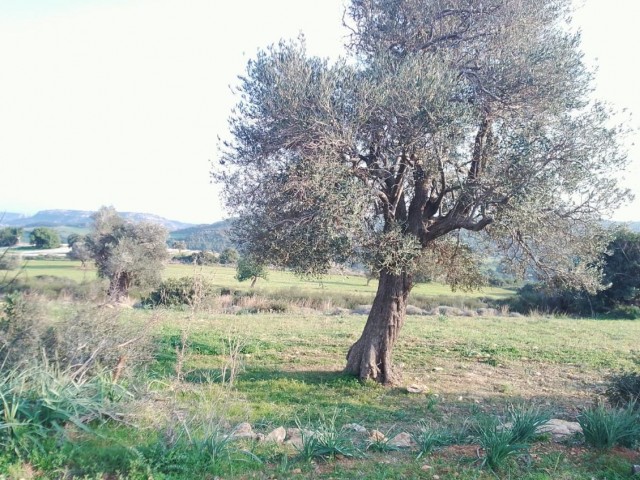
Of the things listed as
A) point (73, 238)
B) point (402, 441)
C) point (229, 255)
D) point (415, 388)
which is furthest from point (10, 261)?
point (73, 238)

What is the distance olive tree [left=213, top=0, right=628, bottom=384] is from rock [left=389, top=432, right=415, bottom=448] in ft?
11.2

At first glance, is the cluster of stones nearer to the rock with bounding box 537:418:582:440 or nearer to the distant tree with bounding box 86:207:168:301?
the rock with bounding box 537:418:582:440

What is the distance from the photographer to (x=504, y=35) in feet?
31.9

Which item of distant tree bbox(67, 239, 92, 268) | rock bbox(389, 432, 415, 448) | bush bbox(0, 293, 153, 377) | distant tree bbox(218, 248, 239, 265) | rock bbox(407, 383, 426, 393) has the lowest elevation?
rock bbox(407, 383, 426, 393)

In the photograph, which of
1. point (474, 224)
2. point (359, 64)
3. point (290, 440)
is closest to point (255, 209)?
point (359, 64)

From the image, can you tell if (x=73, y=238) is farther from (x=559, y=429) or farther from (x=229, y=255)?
(x=559, y=429)

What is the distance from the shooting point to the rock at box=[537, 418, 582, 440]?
5914 mm

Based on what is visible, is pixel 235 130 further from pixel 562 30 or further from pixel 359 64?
pixel 562 30

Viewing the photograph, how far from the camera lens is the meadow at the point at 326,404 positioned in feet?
15.4

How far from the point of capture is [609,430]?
213 inches

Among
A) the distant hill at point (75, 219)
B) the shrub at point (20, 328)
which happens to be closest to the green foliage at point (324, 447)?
the shrub at point (20, 328)

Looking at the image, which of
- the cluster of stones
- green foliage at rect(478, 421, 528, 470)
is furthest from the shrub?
green foliage at rect(478, 421, 528, 470)

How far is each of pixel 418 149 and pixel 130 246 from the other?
23783 mm

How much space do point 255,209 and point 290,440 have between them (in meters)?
5.33
